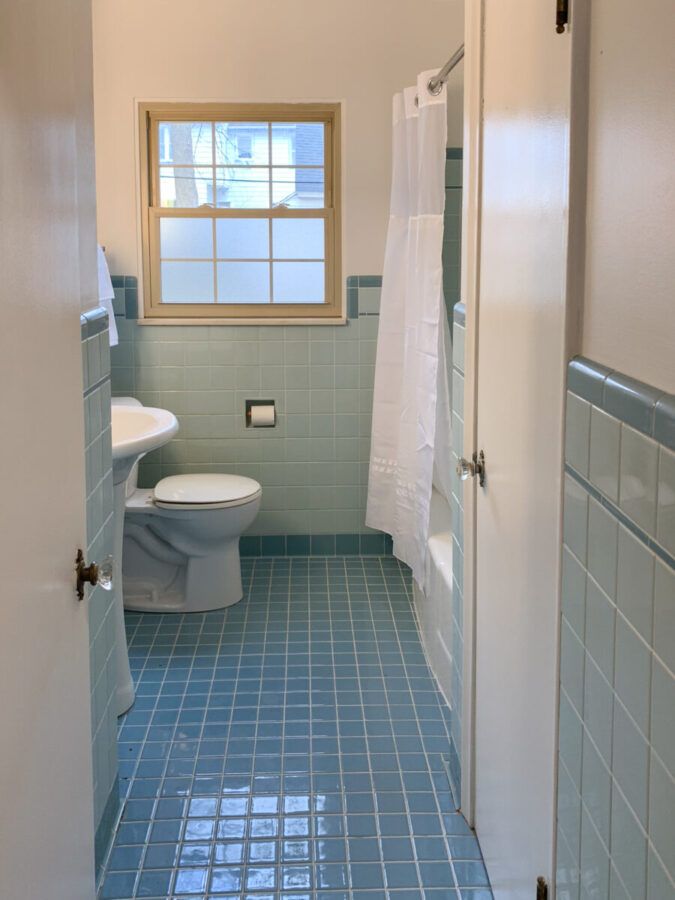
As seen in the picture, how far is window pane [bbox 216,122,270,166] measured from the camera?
453 cm

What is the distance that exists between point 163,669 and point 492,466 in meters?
1.75

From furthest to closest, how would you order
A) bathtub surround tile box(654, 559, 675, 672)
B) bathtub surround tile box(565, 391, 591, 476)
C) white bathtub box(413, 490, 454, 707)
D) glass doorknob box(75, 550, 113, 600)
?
1. white bathtub box(413, 490, 454, 707)
2. glass doorknob box(75, 550, 113, 600)
3. bathtub surround tile box(565, 391, 591, 476)
4. bathtub surround tile box(654, 559, 675, 672)

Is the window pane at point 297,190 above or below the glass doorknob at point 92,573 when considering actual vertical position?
above

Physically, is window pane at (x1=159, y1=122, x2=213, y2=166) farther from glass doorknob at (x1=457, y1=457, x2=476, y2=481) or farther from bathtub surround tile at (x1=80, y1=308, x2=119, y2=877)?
glass doorknob at (x1=457, y1=457, x2=476, y2=481)

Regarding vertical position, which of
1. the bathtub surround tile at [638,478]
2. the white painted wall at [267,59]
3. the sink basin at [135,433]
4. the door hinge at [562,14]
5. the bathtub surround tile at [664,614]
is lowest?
the sink basin at [135,433]

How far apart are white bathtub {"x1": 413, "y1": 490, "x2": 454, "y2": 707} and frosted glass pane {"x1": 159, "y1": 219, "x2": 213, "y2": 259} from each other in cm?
154

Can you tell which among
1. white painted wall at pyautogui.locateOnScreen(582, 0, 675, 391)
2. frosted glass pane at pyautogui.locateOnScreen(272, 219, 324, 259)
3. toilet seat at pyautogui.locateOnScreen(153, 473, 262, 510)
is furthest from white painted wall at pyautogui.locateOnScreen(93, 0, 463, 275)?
white painted wall at pyautogui.locateOnScreen(582, 0, 675, 391)

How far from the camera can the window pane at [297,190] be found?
181 inches

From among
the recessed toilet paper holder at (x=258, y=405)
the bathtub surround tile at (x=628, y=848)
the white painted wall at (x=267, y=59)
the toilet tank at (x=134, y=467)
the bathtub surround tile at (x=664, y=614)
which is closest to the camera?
the bathtub surround tile at (x=664, y=614)

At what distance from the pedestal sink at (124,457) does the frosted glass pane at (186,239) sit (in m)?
1.37

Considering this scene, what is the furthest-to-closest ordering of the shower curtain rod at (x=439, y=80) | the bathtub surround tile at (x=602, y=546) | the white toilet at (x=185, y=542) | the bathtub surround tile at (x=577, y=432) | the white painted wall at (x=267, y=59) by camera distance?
the white painted wall at (x=267, y=59)
the white toilet at (x=185, y=542)
the shower curtain rod at (x=439, y=80)
the bathtub surround tile at (x=577, y=432)
the bathtub surround tile at (x=602, y=546)

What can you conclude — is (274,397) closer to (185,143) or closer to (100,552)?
(185,143)

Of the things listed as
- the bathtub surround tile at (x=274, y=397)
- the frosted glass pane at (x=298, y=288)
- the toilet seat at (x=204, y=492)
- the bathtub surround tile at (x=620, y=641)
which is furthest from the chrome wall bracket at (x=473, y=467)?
the frosted glass pane at (x=298, y=288)

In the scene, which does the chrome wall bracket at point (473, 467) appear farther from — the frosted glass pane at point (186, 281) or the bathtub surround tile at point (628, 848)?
the frosted glass pane at point (186, 281)
